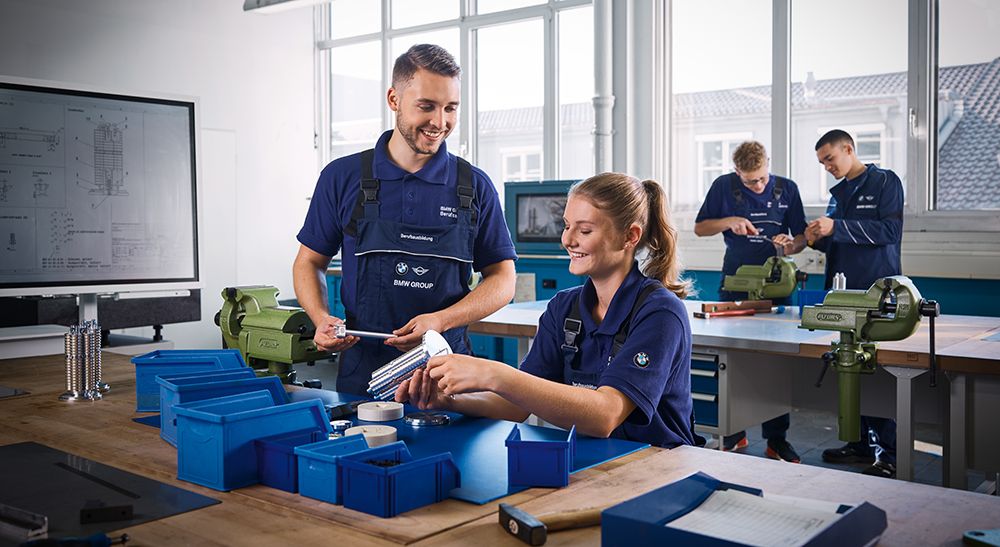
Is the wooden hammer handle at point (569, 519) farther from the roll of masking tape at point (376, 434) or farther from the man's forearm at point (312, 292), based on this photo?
the man's forearm at point (312, 292)

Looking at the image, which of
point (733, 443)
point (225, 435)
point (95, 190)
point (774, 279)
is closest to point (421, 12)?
point (774, 279)

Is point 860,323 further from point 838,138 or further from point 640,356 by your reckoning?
point 838,138

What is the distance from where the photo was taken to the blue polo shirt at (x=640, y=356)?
5.45ft

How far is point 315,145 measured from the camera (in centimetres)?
888

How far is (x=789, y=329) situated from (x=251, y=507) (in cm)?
281

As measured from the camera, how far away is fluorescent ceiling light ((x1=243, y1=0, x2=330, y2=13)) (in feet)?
24.9

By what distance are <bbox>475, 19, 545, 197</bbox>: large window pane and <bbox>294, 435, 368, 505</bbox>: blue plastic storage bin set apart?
642 centimetres

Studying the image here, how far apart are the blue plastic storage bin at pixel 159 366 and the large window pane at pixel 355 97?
6922 mm

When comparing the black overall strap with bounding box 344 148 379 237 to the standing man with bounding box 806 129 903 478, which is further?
the standing man with bounding box 806 129 903 478

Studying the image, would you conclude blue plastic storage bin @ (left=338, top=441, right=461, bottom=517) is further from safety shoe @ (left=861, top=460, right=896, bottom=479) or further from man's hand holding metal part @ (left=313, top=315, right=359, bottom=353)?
safety shoe @ (left=861, top=460, right=896, bottom=479)

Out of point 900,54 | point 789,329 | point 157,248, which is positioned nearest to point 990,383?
point 789,329

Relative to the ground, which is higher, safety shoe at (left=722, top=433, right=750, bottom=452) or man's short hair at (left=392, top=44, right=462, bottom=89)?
man's short hair at (left=392, top=44, right=462, bottom=89)

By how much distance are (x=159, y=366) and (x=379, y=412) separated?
0.61 metres

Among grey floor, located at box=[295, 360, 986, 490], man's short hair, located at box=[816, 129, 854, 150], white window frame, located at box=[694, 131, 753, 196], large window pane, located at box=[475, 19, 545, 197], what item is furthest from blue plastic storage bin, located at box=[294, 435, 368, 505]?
large window pane, located at box=[475, 19, 545, 197]
